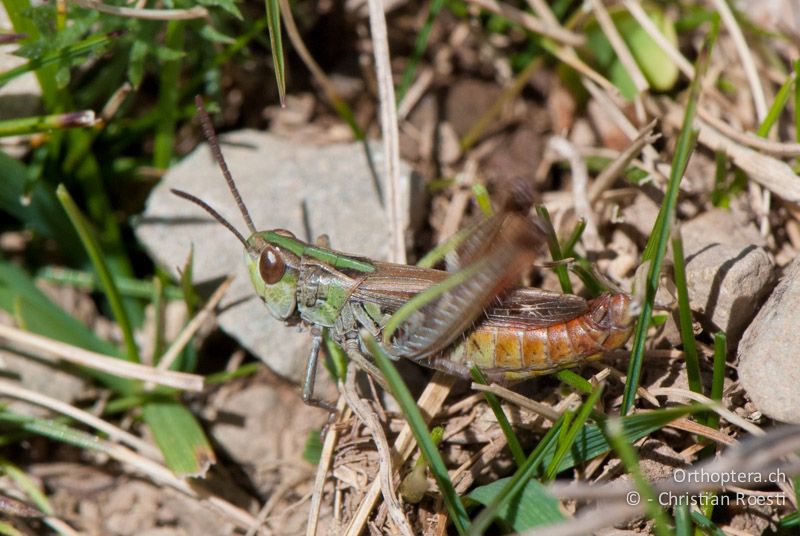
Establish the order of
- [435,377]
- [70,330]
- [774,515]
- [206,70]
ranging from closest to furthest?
[774,515] → [435,377] → [70,330] → [206,70]

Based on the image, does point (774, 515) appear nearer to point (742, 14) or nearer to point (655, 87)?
point (655, 87)

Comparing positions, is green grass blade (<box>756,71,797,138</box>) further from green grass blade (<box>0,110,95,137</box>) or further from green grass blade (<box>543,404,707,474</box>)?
green grass blade (<box>0,110,95,137</box>)

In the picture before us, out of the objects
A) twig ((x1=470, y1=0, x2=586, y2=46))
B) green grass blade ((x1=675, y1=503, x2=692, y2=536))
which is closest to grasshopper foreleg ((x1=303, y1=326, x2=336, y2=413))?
green grass blade ((x1=675, y1=503, x2=692, y2=536))

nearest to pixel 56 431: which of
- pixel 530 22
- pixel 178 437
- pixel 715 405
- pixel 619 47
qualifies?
pixel 178 437

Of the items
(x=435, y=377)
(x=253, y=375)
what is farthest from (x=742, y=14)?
(x=253, y=375)

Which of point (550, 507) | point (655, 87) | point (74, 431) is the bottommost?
point (74, 431)
